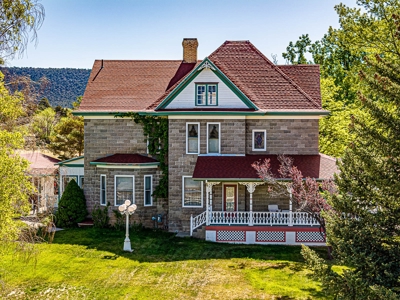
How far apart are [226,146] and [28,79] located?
14324 mm

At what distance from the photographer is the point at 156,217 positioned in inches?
918

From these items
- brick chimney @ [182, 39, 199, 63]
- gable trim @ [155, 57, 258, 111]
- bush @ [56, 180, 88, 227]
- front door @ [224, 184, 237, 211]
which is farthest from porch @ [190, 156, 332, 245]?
brick chimney @ [182, 39, 199, 63]

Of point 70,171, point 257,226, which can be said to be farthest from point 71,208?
point 257,226

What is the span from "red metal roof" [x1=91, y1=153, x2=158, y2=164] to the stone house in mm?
57

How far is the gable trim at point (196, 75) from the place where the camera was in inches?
858

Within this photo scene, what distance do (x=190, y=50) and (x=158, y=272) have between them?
16711 mm

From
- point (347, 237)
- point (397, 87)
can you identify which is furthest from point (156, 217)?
point (397, 87)

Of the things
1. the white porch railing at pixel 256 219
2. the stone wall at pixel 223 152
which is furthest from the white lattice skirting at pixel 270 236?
the stone wall at pixel 223 152

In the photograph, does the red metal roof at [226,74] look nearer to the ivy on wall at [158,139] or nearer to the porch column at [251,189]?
the ivy on wall at [158,139]

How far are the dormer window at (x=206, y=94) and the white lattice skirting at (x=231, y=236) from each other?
7.02 meters

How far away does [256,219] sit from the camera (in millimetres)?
20703

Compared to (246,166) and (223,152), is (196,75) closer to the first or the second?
(223,152)

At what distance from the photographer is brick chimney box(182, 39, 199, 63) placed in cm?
2739

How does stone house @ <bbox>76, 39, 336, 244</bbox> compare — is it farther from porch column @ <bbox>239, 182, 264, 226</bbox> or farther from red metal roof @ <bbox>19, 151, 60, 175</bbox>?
red metal roof @ <bbox>19, 151, 60, 175</bbox>
